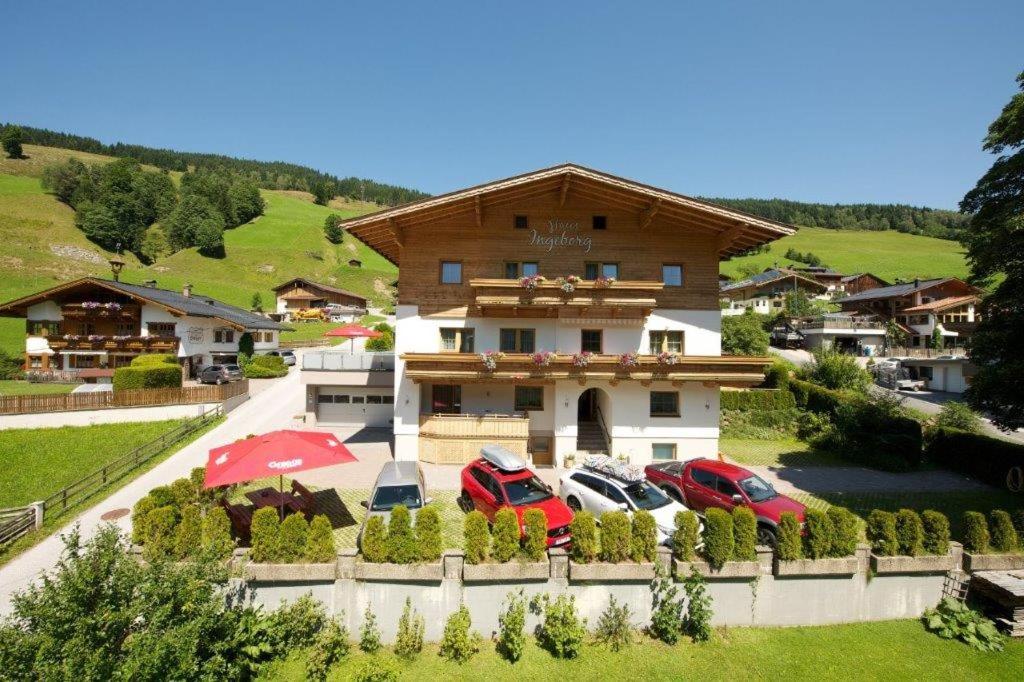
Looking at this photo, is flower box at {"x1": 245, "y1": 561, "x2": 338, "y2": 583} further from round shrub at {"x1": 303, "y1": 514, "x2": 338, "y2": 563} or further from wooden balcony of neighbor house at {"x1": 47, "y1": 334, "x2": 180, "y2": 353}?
wooden balcony of neighbor house at {"x1": 47, "y1": 334, "x2": 180, "y2": 353}

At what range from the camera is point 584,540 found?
9766 millimetres

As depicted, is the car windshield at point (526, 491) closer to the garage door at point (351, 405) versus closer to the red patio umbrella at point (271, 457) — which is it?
the red patio umbrella at point (271, 457)

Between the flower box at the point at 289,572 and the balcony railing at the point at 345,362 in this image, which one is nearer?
the flower box at the point at 289,572

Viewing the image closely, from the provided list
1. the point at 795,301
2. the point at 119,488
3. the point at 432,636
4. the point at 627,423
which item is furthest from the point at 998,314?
the point at 795,301

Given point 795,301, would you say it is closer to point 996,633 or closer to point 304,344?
point 996,633

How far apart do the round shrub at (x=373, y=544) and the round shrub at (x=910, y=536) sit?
1232 centimetres

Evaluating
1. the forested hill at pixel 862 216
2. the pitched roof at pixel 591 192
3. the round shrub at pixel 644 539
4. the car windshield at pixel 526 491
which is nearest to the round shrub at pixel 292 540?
the car windshield at pixel 526 491

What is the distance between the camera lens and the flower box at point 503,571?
30.9ft

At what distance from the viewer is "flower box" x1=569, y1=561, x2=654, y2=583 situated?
9586mm

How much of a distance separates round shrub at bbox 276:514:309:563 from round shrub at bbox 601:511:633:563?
668 centimetres

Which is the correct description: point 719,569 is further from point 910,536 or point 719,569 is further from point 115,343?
point 115,343

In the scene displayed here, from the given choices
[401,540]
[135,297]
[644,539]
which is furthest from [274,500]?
[135,297]


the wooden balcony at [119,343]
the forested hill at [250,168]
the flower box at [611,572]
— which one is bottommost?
the flower box at [611,572]

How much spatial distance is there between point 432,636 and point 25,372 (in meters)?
42.2
